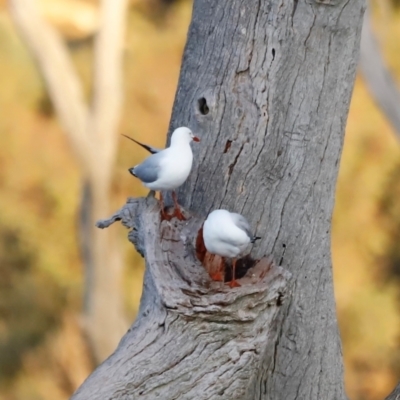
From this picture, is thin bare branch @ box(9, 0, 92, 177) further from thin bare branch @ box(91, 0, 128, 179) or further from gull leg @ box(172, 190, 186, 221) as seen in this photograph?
gull leg @ box(172, 190, 186, 221)

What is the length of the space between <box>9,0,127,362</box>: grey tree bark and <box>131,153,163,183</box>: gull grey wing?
2.39m

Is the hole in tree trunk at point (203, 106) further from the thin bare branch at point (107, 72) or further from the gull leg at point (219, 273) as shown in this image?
the thin bare branch at point (107, 72)

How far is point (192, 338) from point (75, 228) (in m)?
4.27

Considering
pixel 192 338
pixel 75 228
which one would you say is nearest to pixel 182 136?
pixel 192 338

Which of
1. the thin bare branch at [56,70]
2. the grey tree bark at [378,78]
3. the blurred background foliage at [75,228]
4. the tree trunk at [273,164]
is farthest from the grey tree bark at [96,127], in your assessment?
the tree trunk at [273,164]

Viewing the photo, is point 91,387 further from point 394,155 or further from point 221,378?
point 394,155

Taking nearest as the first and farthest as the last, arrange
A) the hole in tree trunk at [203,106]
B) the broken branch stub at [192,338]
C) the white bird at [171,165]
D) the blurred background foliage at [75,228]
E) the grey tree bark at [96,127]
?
the broken branch stub at [192,338] < the white bird at [171,165] < the hole in tree trunk at [203,106] < the grey tree bark at [96,127] < the blurred background foliage at [75,228]

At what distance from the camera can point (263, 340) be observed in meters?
1.26

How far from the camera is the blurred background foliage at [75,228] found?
480 cm

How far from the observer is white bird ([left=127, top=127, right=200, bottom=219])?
53.2 inches

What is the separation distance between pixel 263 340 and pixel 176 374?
7.0 inches

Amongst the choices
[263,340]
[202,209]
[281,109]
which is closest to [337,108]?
[281,109]

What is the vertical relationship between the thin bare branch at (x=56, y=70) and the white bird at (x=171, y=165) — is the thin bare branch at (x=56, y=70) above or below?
above

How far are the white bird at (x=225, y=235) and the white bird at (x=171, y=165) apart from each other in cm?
14
